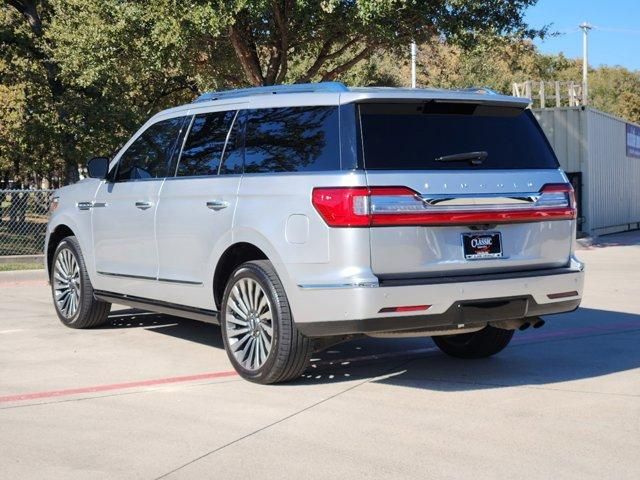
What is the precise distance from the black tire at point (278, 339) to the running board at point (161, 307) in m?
0.70

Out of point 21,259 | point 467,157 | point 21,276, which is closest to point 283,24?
point 21,259

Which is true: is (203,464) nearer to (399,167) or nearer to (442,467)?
(442,467)

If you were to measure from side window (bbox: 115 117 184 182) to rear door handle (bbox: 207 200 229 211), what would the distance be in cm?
92

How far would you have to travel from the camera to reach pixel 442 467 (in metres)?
4.71

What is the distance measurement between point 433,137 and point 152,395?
2643mm

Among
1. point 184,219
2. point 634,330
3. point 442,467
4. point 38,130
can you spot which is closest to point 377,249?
point 442,467

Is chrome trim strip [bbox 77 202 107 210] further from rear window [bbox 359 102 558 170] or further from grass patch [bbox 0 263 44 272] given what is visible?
grass patch [bbox 0 263 44 272]

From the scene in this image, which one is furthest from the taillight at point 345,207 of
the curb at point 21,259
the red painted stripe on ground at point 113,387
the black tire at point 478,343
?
the curb at point 21,259

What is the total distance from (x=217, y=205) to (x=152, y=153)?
1.42 metres

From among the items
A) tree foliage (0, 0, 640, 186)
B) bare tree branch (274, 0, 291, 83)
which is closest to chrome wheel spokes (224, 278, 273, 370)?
tree foliage (0, 0, 640, 186)

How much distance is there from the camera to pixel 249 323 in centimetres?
661

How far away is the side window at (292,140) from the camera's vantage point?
6166 mm

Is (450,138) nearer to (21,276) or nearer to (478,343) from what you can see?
(478,343)

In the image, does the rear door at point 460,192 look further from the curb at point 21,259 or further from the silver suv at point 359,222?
the curb at point 21,259
